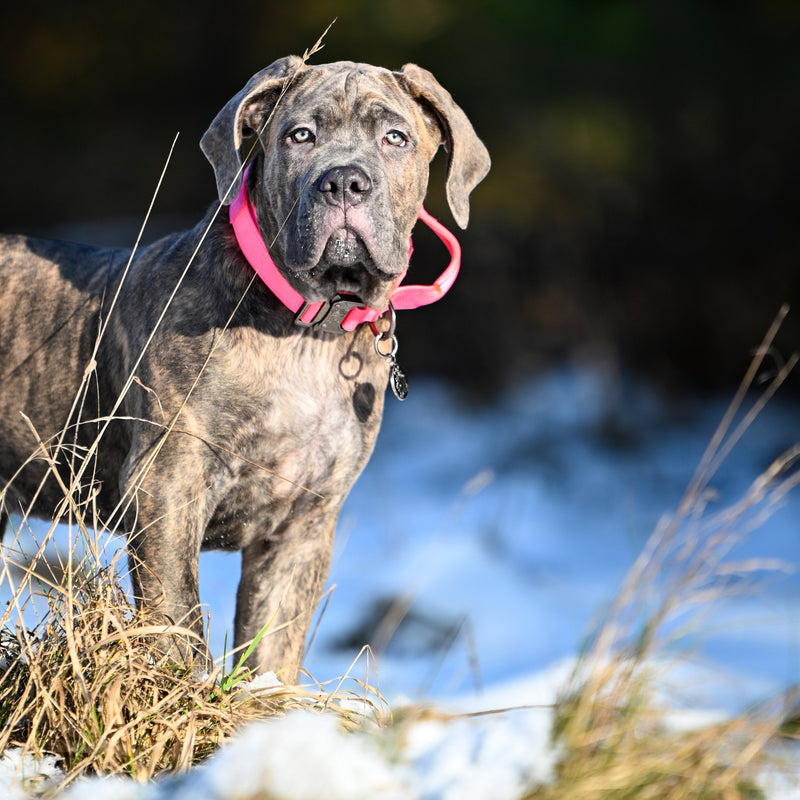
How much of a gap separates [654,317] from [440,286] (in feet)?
21.4

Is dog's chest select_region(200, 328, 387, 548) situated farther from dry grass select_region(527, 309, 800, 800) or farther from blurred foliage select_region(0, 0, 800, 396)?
blurred foliage select_region(0, 0, 800, 396)

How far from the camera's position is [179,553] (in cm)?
290

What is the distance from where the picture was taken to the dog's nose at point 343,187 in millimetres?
2787

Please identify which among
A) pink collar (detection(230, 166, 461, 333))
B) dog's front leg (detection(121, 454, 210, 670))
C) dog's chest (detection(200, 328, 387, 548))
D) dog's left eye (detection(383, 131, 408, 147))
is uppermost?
dog's left eye (detection(383, 131, 408, 147))

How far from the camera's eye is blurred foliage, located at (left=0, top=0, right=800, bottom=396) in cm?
910

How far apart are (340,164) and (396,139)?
0.28 m

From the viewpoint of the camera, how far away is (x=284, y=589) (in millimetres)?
3406

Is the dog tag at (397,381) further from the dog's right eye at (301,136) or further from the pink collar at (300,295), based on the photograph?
the dog's right eye at (301,136)

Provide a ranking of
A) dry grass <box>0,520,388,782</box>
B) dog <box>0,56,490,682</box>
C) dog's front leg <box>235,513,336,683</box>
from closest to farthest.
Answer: dry grass <box>0,520,388,782</box>
dog <box>0,56,490,682</box>
dog's front leg <box>235,513,336,683</box>

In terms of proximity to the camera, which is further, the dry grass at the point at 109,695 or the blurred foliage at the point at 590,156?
the blurred foliage at the point at 590,156

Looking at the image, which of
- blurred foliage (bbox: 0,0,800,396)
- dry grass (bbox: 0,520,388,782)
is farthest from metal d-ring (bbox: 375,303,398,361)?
blurred foliage (bbox: 0,0,800,396)

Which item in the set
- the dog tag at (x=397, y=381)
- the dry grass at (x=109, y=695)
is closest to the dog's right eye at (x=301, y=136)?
the dog tag at (x=397, y=381)

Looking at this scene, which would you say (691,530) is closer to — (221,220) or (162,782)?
(162,782)

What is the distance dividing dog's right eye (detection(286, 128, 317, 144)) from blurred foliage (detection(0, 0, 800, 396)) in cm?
613
